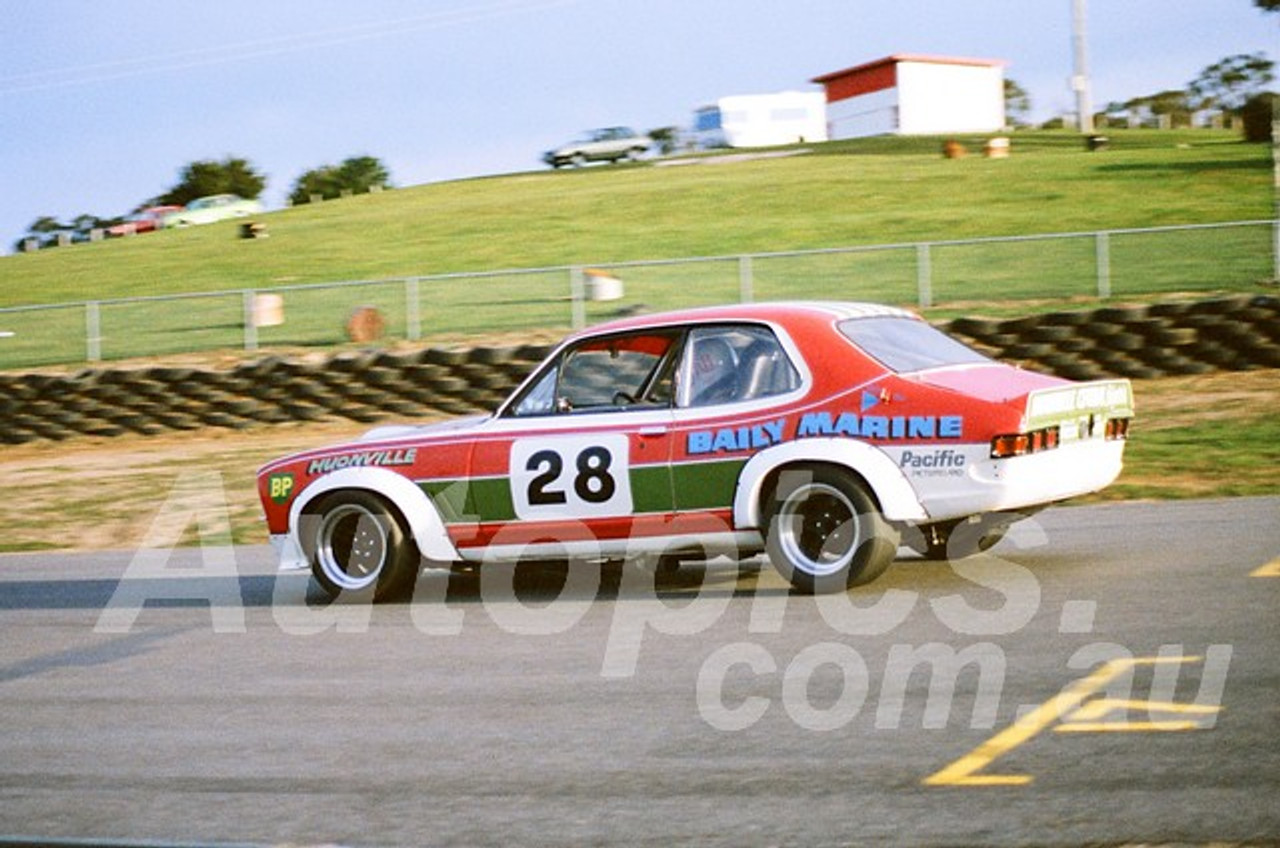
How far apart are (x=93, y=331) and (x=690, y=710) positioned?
2109cm

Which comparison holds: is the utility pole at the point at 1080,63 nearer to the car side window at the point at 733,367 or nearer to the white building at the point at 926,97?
the white building at the point at 926,97

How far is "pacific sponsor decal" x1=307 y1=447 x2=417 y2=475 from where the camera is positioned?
9344mm

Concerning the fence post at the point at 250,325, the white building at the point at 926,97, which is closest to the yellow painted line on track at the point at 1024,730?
the fence post at the point at 250,325

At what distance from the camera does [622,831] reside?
4691 mm

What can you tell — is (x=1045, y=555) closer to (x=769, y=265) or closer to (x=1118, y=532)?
(x=1118, y=532)

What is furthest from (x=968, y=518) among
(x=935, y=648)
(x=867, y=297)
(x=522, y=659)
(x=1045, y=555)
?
(x=867, y=297)

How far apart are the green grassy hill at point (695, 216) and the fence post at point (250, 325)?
34.7ft

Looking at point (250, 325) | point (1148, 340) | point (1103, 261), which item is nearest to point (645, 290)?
point (250, 325)

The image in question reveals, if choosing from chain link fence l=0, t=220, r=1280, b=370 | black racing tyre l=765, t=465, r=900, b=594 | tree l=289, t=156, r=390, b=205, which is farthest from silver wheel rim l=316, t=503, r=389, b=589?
tree l=289, t=156, r=390, b=205

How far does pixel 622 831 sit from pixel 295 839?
3.08 feet

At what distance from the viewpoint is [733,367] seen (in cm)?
881

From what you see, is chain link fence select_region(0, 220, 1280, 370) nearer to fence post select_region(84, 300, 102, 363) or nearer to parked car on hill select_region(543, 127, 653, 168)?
fence post select_region(84, 300, 102, 363)

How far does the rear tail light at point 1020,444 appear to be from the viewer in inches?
314

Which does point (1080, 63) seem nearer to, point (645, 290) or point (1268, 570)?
point (645, 290)
